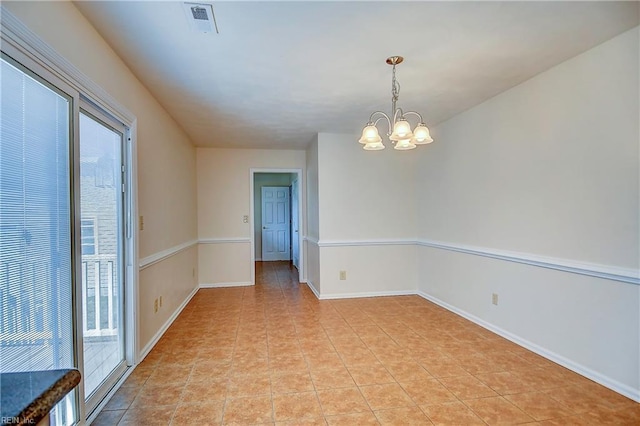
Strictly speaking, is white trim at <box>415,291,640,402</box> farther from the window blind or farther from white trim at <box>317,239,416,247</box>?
the window blind

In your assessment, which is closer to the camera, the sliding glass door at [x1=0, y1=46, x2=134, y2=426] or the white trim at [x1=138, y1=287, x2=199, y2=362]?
Result: the sliding glass door at [x1=0, y1=46, x2=134, y2=426]

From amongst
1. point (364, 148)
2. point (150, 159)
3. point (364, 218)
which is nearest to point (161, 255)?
point (150, 159)

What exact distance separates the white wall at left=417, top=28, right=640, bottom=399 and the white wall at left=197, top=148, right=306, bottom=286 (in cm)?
329

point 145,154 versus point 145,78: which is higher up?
point 145,78

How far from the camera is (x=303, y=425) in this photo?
184 centimetres

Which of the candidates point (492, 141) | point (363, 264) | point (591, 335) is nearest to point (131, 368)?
point (363, 264)

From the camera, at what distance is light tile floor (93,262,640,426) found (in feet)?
6.31

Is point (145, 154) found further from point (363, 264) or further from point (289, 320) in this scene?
point (363, 264)

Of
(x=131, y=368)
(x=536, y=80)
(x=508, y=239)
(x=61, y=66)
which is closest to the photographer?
(x=61, y=66)

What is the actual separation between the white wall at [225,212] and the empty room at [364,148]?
1.33 meters

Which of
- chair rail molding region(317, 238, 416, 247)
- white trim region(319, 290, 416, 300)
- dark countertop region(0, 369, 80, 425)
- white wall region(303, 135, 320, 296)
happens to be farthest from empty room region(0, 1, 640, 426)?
white wall region(303, 135, 320, 296)

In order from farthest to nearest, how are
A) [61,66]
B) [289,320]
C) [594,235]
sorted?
[289,320] < [594,235] < [61,66]

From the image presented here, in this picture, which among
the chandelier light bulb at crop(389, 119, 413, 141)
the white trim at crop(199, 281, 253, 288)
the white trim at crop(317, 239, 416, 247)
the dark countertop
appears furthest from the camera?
the white trim at crop(199, 281, 253, 288)

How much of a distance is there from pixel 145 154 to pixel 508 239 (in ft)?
11.3
